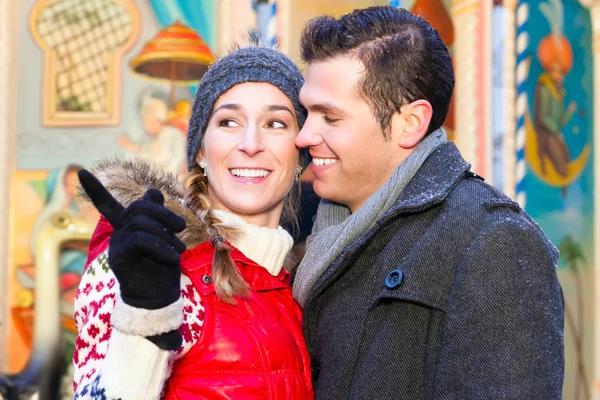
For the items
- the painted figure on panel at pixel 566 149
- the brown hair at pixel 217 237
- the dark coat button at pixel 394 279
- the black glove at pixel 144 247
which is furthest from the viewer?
the painted figure on panel at pixel 566 149

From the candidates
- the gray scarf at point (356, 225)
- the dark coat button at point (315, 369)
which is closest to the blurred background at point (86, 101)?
the gray scarf at point (356, 225)

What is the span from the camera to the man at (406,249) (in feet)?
5.55

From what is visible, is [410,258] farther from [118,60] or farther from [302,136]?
[118,60]

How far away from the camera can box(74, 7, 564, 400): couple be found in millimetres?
1643

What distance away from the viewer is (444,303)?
1764mm

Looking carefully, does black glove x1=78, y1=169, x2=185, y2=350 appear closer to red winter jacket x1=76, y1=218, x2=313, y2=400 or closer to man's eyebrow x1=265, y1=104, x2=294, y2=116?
red winter jacket x1=76, y1=218, x2=313, y2=400

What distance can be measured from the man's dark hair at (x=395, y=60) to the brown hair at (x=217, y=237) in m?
0.51

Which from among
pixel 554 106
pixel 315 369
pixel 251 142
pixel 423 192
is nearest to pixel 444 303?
pixel 423 192

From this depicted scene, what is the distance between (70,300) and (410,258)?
2490 mm

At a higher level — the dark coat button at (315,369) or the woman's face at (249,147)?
the woman's face at (249,147)

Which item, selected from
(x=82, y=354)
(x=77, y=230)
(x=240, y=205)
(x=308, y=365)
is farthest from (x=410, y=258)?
(x=77, y=230)

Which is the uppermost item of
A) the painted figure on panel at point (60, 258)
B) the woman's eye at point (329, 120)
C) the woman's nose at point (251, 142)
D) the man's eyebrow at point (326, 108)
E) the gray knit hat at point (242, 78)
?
the gray knit hat at point (242, 78)

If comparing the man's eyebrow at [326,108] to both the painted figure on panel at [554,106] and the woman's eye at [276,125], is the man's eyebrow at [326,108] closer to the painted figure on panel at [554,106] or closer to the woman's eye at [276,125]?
the woman's eye at [276,125]

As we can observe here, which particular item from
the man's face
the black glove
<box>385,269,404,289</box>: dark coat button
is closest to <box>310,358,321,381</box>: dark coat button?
<box>385,269,404,289</box>: dark coat button
